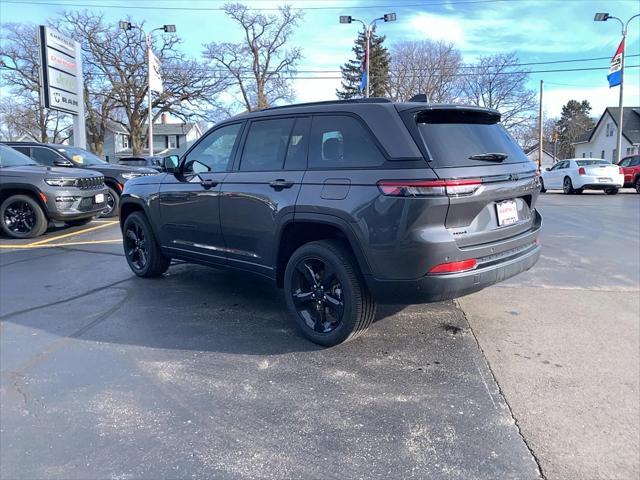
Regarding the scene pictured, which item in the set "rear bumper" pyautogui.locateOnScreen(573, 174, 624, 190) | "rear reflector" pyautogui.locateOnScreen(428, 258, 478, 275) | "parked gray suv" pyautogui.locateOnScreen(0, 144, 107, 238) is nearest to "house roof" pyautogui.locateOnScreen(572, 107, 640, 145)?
"rear bumper" pyautogui.locateOnScreen(573, 174, 624, 190)

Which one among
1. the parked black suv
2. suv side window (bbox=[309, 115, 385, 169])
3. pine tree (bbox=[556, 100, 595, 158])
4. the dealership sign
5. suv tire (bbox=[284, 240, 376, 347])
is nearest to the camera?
suv side window (bbox=[309, 115, 385, 169])

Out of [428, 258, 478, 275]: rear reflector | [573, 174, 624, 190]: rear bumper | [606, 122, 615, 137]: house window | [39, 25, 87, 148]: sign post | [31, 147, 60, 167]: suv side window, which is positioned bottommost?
[428, 258, 478, 275]: rear reflector

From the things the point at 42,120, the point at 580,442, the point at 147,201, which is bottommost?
the point at 580,442

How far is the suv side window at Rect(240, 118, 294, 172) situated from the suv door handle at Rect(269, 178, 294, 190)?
145 mm

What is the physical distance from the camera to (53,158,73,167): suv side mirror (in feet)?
34.4

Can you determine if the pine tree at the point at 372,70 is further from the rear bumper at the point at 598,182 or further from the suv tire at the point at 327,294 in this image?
the suv tire at the point at 327,294

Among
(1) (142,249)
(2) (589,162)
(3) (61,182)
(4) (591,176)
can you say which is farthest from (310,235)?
(2) (589,162)

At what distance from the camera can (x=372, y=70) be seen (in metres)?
52.4

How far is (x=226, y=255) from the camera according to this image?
15.2ft

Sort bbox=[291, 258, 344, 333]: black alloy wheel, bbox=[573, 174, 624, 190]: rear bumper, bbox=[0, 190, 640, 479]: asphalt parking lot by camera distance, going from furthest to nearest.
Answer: bbox=[573, 174, 624, 190]: rear bumper < bbox=[291, 258, 344, 333]: black alloy wheel < bbox=[0, 190, 640, 479]: asphalt parking lot

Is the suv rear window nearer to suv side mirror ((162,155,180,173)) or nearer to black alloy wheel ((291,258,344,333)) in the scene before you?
black alloy wheel ((291,258,344,333))

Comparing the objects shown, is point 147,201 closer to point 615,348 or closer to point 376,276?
point 376,276

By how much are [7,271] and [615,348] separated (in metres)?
7.10

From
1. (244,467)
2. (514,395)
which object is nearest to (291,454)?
(244,467)
